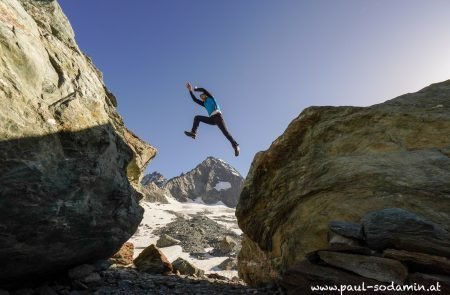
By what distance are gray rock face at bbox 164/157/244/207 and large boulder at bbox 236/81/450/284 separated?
144m

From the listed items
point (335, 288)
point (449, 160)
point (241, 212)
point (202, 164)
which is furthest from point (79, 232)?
point (202, 164)

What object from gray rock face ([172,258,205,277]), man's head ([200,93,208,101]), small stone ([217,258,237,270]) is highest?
man's head ([200,93,208,101])

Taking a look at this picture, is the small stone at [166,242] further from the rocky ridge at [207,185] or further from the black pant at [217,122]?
the rocky ridge at [207,185]

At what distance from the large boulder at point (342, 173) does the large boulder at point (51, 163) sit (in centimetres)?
577

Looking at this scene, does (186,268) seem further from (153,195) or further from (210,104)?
(153,195)

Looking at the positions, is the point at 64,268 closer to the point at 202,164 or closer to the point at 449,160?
the point at 449,160

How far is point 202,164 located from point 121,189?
184 metres

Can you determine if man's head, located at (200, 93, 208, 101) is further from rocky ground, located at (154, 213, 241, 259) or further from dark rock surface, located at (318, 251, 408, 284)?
rocky ground, located at (154, 213, 241, 259)

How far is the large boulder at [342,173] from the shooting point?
29.7ft

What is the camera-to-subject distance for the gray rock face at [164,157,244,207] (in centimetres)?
16090

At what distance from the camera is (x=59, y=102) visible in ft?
36.8

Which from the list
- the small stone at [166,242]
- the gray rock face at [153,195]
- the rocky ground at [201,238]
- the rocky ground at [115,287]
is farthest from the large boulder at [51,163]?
the gray rock face at [153,195]

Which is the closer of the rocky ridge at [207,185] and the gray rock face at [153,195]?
the gray rock face at [153,195]

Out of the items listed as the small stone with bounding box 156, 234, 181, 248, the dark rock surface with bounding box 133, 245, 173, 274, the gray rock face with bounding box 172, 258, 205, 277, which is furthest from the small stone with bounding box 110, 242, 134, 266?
the small stone with bounding box 156, 234, 181, 248
